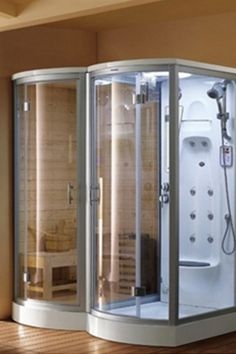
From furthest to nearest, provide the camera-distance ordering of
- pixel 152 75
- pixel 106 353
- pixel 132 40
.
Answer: pixel 132 40, pixel 152 75, pixel 106 353

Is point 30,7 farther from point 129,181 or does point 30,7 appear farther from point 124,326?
point 124,326

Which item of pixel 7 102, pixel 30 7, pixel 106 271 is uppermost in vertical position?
pixel 30 7

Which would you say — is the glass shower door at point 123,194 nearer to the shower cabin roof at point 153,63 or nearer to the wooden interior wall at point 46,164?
the shower cabin roof at point 153,63

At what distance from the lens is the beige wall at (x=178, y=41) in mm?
5652

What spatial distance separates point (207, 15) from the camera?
575 cm

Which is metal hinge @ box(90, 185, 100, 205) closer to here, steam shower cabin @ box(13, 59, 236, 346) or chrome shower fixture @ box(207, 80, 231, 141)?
steam shower cabin @ box(13, 59, 236, 346)

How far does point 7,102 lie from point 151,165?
1447 mm

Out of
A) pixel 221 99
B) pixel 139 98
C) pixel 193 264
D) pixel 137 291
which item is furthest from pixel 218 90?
pixel 137 291

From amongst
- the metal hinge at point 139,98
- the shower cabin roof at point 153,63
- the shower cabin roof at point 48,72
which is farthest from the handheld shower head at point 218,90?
the shower cabin roof at point 48,72

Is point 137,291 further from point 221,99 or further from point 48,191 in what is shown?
point 221,99

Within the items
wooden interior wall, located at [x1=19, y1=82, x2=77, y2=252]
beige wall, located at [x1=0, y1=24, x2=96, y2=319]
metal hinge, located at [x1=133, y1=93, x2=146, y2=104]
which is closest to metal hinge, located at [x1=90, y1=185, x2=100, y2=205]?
wooden interior wall, located at [x1=19, y1=82, x2=77, y2=252]

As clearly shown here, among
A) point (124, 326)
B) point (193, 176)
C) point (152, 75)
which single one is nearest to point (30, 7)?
point (152, 75)

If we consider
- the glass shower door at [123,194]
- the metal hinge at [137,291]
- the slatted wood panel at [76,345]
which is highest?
the glass shower door at [123,194]

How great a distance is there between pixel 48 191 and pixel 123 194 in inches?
29.1
